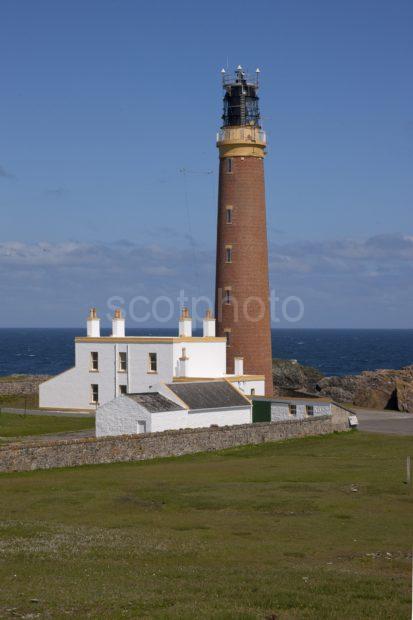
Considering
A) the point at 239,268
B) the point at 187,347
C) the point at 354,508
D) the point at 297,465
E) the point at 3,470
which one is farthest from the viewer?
the point at 239,268

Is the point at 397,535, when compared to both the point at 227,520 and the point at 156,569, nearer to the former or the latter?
the point at 227,520

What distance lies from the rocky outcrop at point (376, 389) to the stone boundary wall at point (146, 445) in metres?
15.7

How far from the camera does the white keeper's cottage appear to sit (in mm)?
55625

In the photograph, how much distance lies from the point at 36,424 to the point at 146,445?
1280 cm

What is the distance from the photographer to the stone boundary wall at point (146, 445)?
120 ft

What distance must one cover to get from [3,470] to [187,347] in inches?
859

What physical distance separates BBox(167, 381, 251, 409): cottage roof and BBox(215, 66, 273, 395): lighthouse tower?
8102 millimetres

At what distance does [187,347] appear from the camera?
2216 inches

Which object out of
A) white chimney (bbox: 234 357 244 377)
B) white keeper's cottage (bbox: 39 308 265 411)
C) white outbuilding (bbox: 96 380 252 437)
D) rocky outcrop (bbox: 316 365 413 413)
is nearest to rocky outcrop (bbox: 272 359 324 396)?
rocky outcrop (bbox: 316 365 413 413)

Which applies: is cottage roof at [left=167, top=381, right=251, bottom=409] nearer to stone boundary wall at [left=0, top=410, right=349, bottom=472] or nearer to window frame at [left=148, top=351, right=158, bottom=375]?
stone boundary wall at [left=0, top=410, right=349, bottom=472]

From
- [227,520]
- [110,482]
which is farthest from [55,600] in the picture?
[110,482]

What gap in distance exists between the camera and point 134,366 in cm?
5684

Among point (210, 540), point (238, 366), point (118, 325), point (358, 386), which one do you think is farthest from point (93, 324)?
point (210, 540)

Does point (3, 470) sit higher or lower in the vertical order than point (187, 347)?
lower
